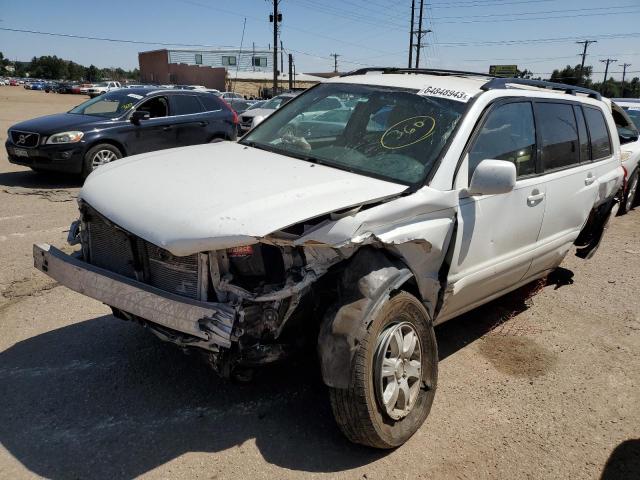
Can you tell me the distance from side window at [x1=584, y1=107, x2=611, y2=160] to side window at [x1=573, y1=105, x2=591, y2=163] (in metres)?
0.11

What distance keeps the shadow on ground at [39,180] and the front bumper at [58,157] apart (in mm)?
343

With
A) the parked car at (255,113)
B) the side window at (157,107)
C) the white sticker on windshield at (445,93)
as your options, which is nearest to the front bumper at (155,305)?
the white sticker on windshield at (445,93)

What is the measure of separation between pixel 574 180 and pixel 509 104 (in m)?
1.06

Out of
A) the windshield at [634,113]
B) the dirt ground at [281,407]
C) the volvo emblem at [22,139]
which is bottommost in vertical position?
the dirt ground at [281,407]

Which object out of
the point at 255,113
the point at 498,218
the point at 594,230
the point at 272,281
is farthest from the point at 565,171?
the point at 255,113

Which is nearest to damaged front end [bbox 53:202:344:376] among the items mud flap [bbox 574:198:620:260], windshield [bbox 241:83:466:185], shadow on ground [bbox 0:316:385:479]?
shadow on ground [bbox 0:316:385:479]

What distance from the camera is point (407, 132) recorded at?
3.45 meters

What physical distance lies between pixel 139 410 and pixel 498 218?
251cm

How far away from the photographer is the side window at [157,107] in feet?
32.5

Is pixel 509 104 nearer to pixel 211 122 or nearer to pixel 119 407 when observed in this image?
pixel 119 407

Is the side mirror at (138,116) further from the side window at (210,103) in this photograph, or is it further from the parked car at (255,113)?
the parked car at (255,113)

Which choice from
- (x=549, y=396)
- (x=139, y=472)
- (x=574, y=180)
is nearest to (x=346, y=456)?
(x=139, y=472)

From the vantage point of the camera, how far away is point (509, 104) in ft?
12.1

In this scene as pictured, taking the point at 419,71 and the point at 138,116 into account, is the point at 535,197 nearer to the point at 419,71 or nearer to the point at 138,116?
the point at 419,71
